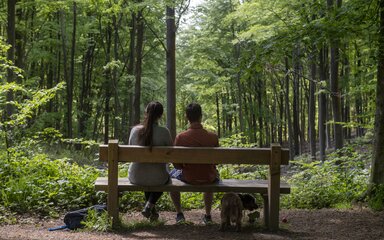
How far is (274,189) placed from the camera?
5.23 m

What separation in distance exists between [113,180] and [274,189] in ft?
6.67

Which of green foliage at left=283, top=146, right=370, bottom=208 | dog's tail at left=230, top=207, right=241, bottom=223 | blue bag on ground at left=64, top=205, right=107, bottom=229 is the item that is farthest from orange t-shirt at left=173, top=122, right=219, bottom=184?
green foliage at left=283, top=146, right=370, bottom=208

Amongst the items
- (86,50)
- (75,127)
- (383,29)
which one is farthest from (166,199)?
(75,127)

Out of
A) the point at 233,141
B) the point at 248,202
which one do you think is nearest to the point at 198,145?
the point at 248,202

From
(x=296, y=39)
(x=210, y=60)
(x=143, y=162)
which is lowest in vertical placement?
(x=143, y=162)

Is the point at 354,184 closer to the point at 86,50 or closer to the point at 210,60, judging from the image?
the point at 210,60

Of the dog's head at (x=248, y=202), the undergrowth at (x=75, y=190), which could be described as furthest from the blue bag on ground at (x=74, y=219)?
the dog's head at (x=248, y=202)

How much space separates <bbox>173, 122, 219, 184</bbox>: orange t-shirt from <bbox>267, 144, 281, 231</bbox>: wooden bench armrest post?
784mm

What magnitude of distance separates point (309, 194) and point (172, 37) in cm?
450

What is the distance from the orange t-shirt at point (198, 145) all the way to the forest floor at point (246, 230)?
0.63m

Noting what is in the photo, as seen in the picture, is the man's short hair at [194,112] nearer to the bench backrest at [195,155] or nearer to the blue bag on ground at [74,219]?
the bench backrest at [195,155]

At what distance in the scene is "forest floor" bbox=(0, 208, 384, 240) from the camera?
4891 mm

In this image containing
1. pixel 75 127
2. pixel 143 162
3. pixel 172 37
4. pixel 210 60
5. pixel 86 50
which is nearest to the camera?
pixel 143 162

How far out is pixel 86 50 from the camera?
25.0 meters
